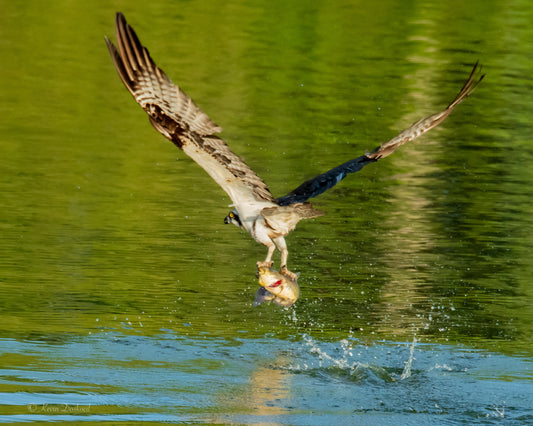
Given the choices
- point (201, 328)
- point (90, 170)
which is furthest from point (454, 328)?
point (90, 170)

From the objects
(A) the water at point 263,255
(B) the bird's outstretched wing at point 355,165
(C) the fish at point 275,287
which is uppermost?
(B) the bird's outstretched wing at point 355,165

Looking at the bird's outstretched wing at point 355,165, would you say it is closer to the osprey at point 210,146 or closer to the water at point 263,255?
the osprey at point 210,146

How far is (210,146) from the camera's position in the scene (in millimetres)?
9211

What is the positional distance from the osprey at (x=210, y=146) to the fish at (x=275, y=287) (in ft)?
0.39

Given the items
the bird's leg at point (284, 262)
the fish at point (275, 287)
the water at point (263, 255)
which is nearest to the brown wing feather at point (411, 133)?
the bird's leg at point (284, 262)

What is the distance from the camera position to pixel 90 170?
16.3 metres

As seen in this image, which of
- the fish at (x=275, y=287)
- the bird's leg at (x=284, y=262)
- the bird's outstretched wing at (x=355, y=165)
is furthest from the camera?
the bird's outstretched wing at (x=355, y=165)

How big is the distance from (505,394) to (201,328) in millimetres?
2813

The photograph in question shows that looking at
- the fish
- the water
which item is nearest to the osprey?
the fish

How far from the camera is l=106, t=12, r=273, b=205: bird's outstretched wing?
8.99 metres

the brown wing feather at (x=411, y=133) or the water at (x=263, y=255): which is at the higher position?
the brown wing feather at (x=411, y=133)

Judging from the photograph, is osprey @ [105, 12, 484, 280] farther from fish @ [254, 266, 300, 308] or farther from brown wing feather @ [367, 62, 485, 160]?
fish @ [254, 266, 300, 308]

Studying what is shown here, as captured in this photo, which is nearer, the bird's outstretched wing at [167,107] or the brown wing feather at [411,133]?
the bird's outstretched wing at [167,107]

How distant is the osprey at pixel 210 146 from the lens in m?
9.02
